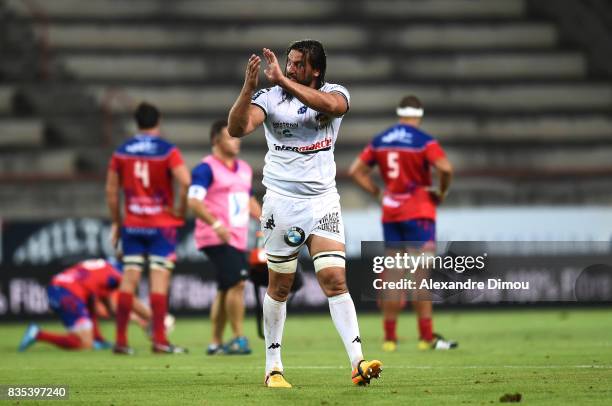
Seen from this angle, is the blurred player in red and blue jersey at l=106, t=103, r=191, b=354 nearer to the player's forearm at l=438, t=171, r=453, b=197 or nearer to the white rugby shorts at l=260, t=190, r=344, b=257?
the player's forearm at l=438, t=171, r=453, b=197

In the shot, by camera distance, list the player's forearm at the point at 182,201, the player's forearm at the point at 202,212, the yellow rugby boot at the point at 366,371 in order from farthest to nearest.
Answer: the player's forearm at the point at 182,201
the player's forearm at the point at 202,212
the yellow rugby boot at the point at 366,371

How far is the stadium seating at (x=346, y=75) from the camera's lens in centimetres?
2270

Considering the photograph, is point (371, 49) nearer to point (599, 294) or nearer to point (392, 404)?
point (599, 294)

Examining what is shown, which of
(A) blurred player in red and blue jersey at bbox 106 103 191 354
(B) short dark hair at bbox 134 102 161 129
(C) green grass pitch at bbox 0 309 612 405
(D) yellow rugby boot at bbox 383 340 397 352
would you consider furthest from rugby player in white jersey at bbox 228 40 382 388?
(B) short dark hair at bbox 134 102 161 129

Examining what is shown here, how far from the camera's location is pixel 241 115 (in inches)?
299

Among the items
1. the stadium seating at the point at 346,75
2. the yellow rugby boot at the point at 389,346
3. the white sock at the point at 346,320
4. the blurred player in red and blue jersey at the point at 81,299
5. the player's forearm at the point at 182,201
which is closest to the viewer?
the white sock at the point at 346,320

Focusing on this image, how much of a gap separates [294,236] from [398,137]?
4543 mm

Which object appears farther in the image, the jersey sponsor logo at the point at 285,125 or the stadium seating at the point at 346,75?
the stadium seating at the point at 346,75

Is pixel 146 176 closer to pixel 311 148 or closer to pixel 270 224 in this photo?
pixel 270 224

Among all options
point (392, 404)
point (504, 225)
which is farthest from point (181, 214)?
point (504, 225)

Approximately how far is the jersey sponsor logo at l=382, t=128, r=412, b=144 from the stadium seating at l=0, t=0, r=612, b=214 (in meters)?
8.99

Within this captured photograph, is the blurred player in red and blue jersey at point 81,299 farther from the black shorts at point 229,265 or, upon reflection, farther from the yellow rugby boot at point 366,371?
the yellow rugby boot at point 366,371

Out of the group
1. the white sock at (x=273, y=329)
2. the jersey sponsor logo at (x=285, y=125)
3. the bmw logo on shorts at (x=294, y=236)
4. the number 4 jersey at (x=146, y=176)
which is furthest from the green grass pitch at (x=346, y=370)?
the jersey sponsor logo at (x=285, y=125)

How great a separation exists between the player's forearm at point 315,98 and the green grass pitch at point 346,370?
1713 millimetres
